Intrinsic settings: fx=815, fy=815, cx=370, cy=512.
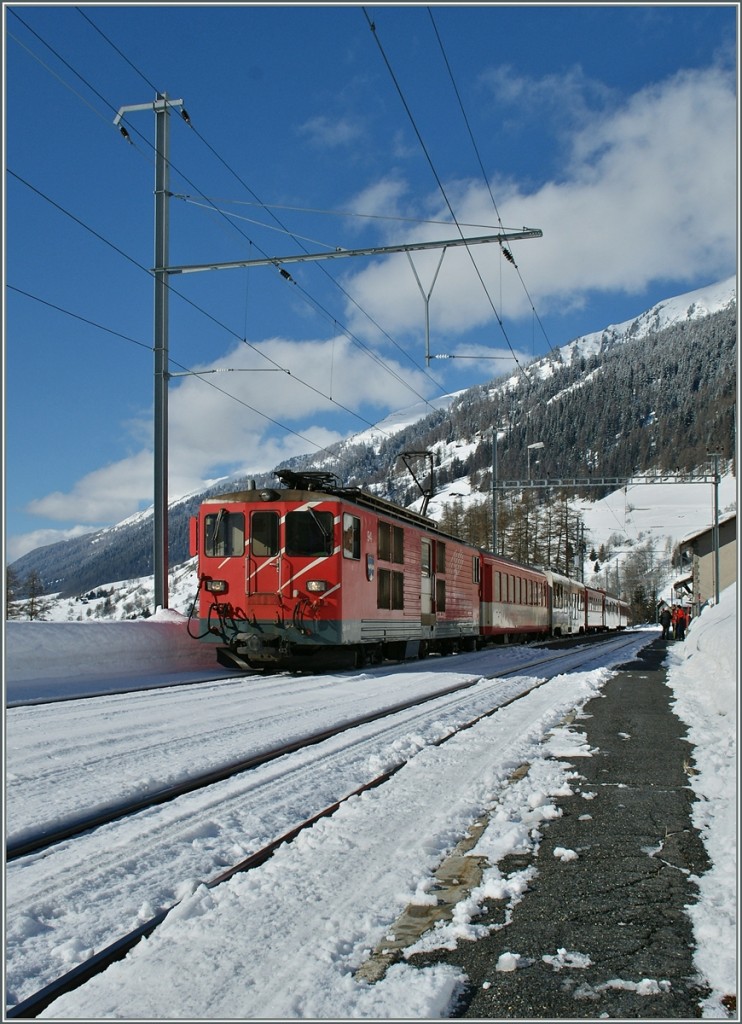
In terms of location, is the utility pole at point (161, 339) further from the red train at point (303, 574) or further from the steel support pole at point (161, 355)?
the red train at point (303, 574)

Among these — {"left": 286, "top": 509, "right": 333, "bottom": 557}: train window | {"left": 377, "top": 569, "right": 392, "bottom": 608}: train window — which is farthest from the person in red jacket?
{"left": 286, "top": 509, "right": 333, "bottom": 557}: train window

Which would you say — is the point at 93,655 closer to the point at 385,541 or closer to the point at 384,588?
the point at 384,588

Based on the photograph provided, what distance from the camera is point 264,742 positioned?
299 inches

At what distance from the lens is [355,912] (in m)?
3.62

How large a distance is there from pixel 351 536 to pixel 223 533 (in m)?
2.61

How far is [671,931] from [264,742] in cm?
474

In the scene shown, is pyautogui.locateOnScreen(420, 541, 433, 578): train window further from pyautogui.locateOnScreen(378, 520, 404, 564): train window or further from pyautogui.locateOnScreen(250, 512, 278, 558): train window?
pyautogui.locateOnScreen(250, 512, 278, 558): train window

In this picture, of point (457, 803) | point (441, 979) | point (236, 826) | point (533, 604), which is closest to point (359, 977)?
point (441, 979)

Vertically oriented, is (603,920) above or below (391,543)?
below

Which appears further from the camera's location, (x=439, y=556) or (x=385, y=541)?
(x=439, y=556)

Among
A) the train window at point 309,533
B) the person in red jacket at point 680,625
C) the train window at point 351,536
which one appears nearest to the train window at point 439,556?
the train window at point 351,536

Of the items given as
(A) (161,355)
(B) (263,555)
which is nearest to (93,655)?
(B) (263,555)

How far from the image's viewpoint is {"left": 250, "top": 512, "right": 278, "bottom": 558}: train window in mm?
15875

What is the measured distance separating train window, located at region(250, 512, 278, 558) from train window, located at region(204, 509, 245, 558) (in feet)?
0.86
